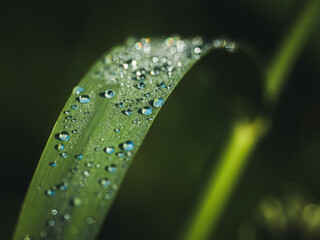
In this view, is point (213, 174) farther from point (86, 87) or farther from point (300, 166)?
point (300, 166)

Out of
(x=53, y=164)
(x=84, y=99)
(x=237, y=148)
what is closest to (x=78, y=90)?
(x=84, y=99)

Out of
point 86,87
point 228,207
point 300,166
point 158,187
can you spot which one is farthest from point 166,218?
point 86,87

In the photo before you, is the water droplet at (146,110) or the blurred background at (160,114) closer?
the water droplet at (146,110)

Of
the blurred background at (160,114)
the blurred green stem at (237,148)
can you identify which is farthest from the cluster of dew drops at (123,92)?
the blurred background at (160,114)

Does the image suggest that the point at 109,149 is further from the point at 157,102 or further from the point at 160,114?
the point at 160,114

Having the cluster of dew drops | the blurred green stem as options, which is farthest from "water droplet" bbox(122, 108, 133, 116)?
the blurred green stem

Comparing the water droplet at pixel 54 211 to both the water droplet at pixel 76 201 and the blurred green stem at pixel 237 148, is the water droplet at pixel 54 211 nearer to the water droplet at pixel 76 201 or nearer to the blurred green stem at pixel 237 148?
the water droplet at pixel 76 201
